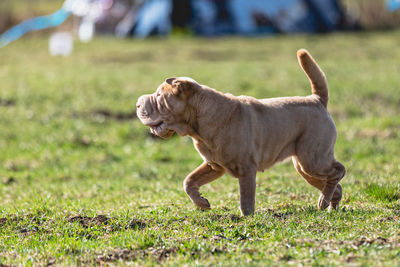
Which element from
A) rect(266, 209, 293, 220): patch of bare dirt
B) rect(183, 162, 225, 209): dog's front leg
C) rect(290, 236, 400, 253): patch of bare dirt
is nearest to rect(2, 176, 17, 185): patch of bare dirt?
rect(183, 162, 225, 209): dog's front leg

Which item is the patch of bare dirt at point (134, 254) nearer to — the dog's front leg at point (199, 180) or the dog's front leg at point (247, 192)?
the dog's front leg at point (247, 192)

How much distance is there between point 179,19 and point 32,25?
9.19m

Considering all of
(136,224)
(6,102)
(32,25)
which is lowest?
(32,25)

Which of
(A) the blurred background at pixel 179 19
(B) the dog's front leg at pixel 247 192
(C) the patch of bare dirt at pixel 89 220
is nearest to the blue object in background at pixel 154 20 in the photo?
(A) the blurred background at pixel 179 19

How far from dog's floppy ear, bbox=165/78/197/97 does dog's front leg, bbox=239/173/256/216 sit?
3.55ft

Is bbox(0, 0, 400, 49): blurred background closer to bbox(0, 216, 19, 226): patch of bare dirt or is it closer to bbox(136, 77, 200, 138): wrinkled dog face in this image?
bbox(0, 216, 19, 226): patch of bare dirt

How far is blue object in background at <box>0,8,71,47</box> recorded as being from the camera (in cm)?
3350

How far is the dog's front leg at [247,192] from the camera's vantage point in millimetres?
6047

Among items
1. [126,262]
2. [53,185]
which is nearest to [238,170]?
[126,262]

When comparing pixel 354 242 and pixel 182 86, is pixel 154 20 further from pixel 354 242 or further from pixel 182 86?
pixel 354 242

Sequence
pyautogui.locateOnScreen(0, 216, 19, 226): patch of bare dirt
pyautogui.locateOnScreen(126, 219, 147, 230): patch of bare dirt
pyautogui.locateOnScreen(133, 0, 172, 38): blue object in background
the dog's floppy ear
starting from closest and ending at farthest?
the dog's floppy ear, pyautogui.locateOnScreen(126, 219, 147, 230): patch of bare dirt, pyautogui.locateOnScreen(0, 216, 19, 226): patch of bare dirt, pyautogui.locateOnScreen(133, 0, 172, 38): blue object in background

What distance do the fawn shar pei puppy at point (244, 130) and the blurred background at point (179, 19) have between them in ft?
93.1

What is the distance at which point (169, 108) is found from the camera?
19.7 feet

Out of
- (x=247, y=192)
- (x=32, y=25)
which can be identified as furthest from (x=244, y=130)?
(x=32, y=25)
